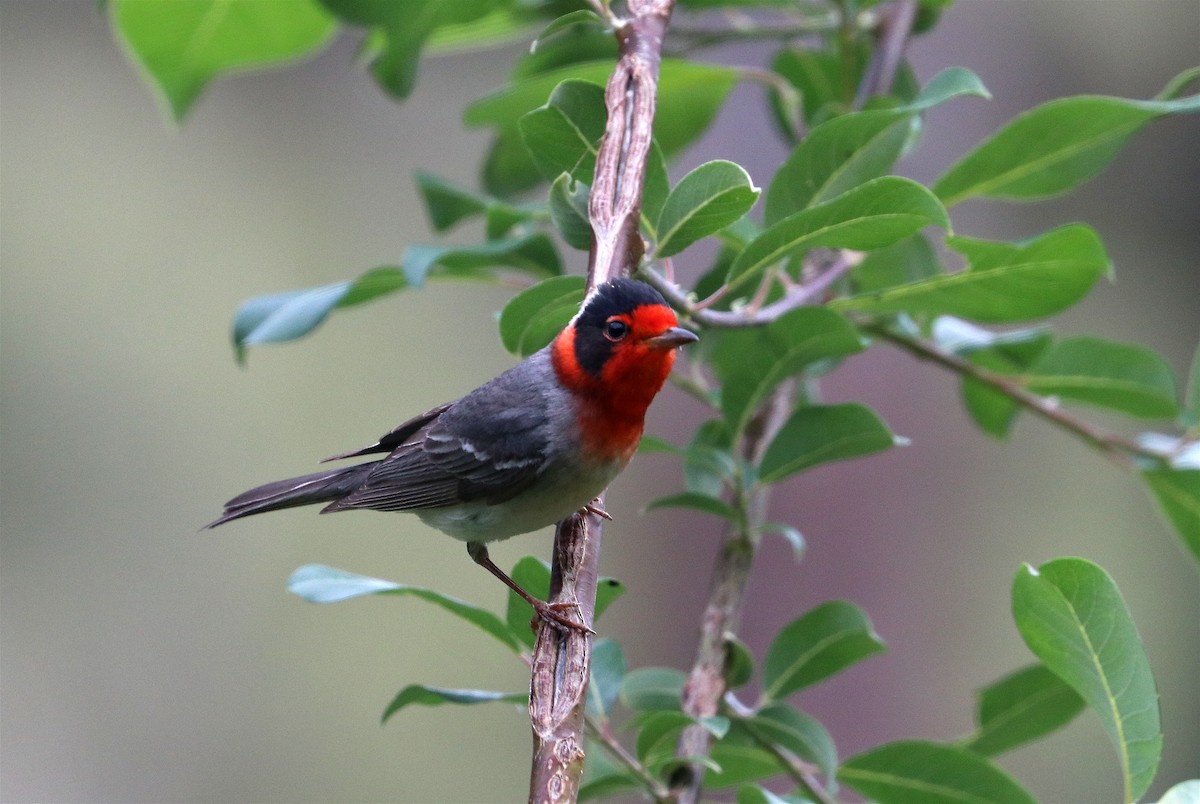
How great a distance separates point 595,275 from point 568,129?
306 mm

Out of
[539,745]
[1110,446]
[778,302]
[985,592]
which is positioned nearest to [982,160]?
[778,302]

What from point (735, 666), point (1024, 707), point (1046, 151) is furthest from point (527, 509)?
point (1046, 151)

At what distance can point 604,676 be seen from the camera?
2207mm

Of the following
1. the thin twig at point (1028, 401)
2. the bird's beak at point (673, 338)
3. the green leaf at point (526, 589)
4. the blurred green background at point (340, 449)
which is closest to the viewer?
the green leaf at point (526, 589)

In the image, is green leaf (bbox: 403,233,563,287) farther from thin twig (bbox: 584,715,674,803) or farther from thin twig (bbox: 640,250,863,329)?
thin twig (bbox: 584,715,674,803)

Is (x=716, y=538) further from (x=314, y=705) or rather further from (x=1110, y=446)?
(x=1110, y=446)

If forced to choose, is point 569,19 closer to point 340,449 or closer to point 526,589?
point 526,589

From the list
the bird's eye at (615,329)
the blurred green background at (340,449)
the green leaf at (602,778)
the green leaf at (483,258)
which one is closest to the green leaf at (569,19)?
the green leaf at (483,258)

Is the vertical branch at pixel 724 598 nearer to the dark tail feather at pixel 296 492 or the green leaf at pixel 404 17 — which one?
the green leaf at pixel 404 17

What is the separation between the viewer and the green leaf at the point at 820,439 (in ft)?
7.54

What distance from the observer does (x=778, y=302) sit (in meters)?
2.51

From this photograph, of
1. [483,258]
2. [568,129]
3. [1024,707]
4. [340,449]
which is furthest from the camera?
[340,449]

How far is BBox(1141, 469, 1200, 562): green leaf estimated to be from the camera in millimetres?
2539

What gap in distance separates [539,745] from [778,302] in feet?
4.23
